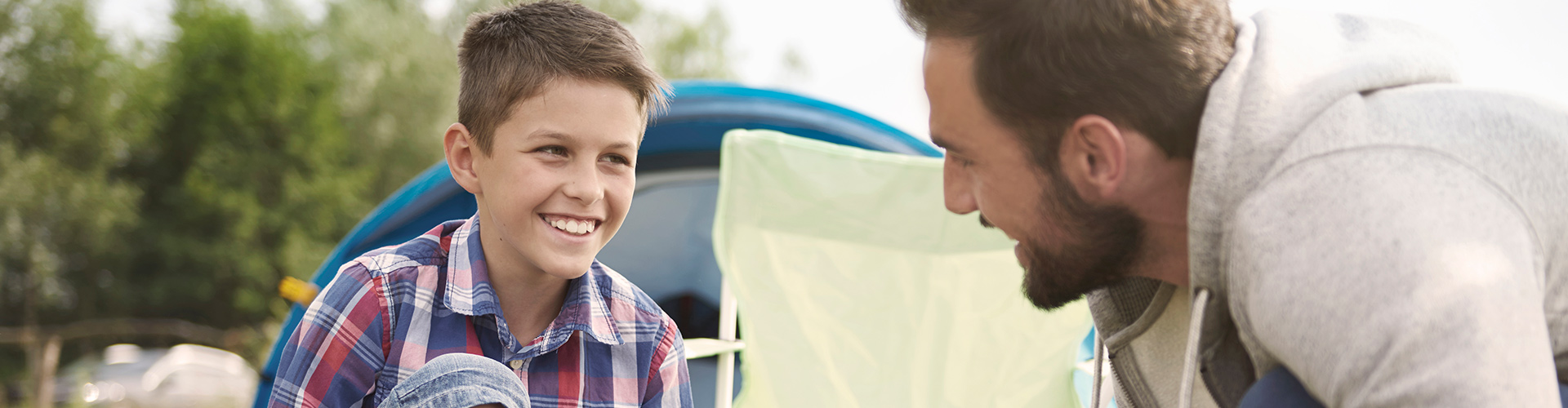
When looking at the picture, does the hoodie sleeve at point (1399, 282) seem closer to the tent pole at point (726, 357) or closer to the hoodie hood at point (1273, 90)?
the hoodie hood at point (1273, 90)

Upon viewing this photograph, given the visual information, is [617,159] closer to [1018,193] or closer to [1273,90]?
[1018,193]

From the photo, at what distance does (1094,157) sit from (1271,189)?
0.72 feet

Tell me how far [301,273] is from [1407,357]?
53.1 ft

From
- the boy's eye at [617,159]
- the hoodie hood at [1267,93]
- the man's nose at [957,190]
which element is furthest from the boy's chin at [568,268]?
the hoodie hood at [1267,93]

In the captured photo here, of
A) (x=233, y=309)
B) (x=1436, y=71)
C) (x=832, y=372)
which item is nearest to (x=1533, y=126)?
(x=1436, y=71)

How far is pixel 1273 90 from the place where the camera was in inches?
38.0

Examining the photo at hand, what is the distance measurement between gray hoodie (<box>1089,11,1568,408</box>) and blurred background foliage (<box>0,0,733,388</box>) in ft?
48.7

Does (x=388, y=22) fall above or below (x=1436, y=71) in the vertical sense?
above

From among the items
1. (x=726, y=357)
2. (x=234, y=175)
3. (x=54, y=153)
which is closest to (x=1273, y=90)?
(x=726, y=357)

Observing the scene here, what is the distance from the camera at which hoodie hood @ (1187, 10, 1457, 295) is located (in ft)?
3.10

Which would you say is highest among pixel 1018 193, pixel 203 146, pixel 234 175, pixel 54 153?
pixel 54 153

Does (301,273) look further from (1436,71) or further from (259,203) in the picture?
(1436,71)

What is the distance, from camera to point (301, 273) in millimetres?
14672

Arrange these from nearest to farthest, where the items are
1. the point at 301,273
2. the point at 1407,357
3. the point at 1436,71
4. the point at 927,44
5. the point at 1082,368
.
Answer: the point at 1407,357 < the point at 1436,71 < the point at 927,44 < the point at 1082,368 < the point at 301,273
